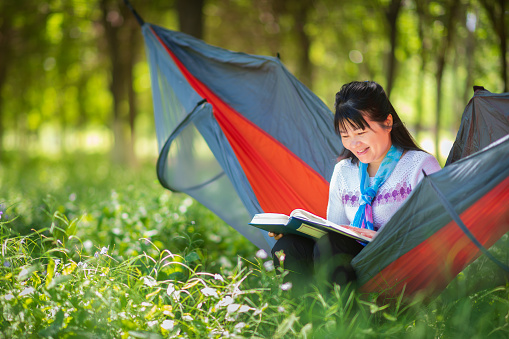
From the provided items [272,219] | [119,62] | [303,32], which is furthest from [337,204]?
[119,62]

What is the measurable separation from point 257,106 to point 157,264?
1.38 m

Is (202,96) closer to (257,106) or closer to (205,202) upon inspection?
(257,106)

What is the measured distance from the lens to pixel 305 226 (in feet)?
6.57

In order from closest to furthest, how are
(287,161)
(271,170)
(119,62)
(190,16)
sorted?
1. (271,170)
2. (287,161)
3. (190,16)
4. (119,62)

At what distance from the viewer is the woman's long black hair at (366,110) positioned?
7.20ft

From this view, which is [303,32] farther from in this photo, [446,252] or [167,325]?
[167,325]

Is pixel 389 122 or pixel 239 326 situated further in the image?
pixel 389 122

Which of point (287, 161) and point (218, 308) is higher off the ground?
point (287, 161)

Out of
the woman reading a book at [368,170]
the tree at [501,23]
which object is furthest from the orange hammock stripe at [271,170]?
the tree at [501,23]

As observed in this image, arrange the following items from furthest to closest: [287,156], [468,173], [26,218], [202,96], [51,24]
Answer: [51,24], [26,218], [202,96], [287,156], [468,173]

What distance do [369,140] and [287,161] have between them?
2.75 ft

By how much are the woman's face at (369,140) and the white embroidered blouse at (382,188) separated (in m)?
0.10

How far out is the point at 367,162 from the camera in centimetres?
229

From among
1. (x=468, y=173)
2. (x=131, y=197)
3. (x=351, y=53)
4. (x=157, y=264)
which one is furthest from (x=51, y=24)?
(x=468, y=173)
